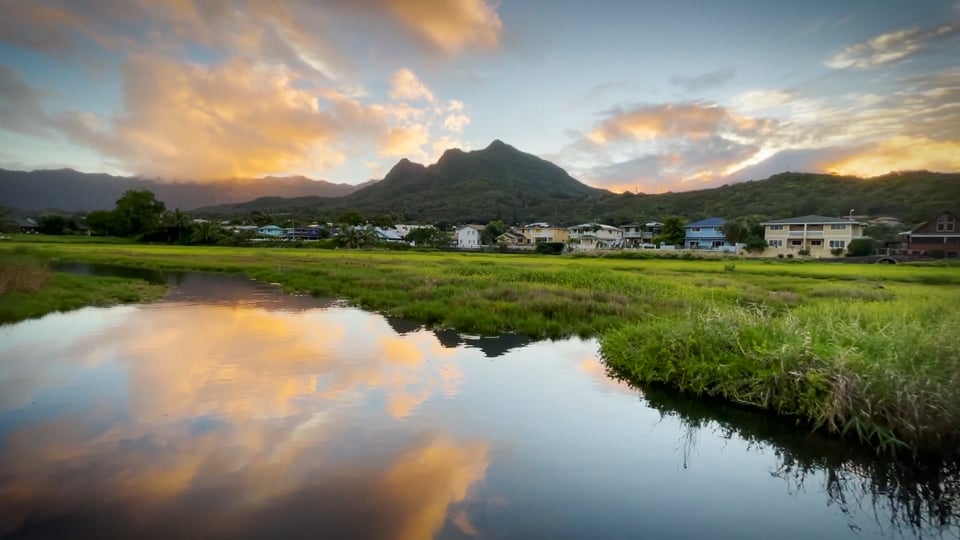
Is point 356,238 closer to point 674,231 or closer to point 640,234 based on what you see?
point 640,234

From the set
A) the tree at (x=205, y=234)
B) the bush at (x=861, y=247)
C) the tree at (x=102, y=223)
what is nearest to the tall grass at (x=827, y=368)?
the bush at (x=861, y=247)

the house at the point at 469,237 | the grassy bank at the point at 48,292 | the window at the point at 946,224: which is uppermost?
the window at the point at 946,224

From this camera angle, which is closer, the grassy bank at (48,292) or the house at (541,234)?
the grassy bank at (48,292)

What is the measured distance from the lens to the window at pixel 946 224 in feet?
137

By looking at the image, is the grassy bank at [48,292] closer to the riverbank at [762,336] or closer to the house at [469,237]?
the riverbank at [762,336]

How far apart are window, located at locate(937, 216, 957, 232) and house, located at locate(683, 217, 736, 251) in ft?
103

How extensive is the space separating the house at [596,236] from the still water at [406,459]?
74370 millimetres

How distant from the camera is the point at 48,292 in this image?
2181cm

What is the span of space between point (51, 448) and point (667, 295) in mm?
19479

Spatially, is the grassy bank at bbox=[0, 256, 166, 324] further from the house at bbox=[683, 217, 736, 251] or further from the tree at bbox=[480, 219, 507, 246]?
the house at bbox=[683, 217, 736, 251]

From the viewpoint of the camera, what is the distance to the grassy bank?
62.1ft

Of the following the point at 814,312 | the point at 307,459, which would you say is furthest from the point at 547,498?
the point at 814,312

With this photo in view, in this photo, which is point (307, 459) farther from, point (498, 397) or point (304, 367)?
point (304, 367)

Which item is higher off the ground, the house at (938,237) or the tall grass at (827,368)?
the house at (938,237)
